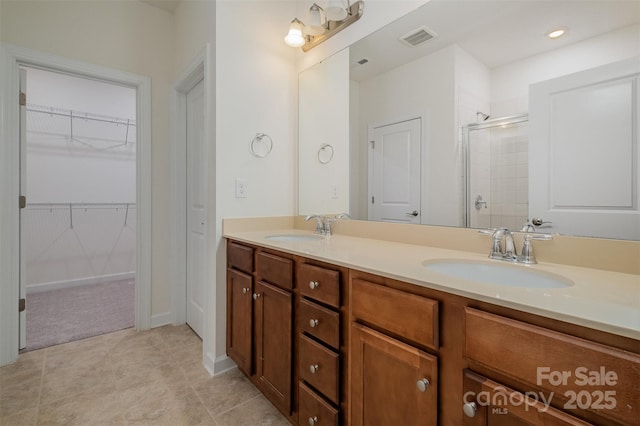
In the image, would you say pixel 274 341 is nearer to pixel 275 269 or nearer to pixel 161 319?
pixel 275 269

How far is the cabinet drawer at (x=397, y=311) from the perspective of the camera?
2.56 ft

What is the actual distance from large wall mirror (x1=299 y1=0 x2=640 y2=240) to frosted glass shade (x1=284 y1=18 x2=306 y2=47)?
321 mm

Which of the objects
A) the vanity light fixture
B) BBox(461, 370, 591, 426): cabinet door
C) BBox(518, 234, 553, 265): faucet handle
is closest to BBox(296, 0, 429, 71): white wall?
the vanity light fixture

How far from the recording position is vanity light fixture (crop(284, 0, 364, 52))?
→ 1.73 meters

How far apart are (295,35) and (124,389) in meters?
2.41

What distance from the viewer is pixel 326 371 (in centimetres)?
110

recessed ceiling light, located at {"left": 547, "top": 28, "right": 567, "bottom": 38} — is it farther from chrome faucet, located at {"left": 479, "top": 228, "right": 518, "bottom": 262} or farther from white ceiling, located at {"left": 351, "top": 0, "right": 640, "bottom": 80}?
chrome faucet, located at {"left": 479, "top": 228, "right": 518, "bottom": 262}

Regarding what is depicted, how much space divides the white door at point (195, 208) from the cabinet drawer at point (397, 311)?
64.6 inches

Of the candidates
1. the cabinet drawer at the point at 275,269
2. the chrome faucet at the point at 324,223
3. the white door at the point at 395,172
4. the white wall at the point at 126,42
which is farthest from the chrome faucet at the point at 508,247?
the white wall at the point at 126,42

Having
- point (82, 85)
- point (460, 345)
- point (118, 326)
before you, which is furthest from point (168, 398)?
point (82, 85)

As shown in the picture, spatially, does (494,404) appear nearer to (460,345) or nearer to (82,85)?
(460,345)

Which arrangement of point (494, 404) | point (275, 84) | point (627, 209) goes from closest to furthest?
point (494, 404) < point (627, 209) < point (275, 84)

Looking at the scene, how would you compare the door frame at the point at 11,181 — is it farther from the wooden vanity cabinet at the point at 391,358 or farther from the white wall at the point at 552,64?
the white wall at the point at 552,64

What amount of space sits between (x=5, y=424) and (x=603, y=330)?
7.61 ft
